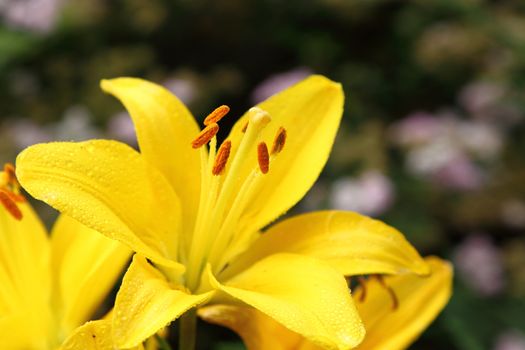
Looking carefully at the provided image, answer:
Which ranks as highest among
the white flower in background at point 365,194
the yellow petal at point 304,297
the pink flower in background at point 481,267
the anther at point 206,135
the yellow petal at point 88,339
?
the anther at point 206,135

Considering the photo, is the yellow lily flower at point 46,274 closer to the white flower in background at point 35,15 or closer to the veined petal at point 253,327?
the veined petal at point 253,327

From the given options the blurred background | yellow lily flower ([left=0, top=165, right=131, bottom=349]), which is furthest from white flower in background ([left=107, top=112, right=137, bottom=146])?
yellow lily flower ([left=0, top=165, right=131, bottom=349])

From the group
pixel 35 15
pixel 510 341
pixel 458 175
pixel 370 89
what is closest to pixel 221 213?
pixel 510 341

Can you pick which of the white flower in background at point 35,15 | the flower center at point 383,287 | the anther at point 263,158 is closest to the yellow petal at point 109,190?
the anther at point 263,158

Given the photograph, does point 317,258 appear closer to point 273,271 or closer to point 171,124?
point 273,271

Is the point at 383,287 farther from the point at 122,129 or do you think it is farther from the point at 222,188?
the point at 122,129

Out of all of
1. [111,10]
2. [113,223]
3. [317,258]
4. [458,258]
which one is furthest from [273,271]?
[111,10]
